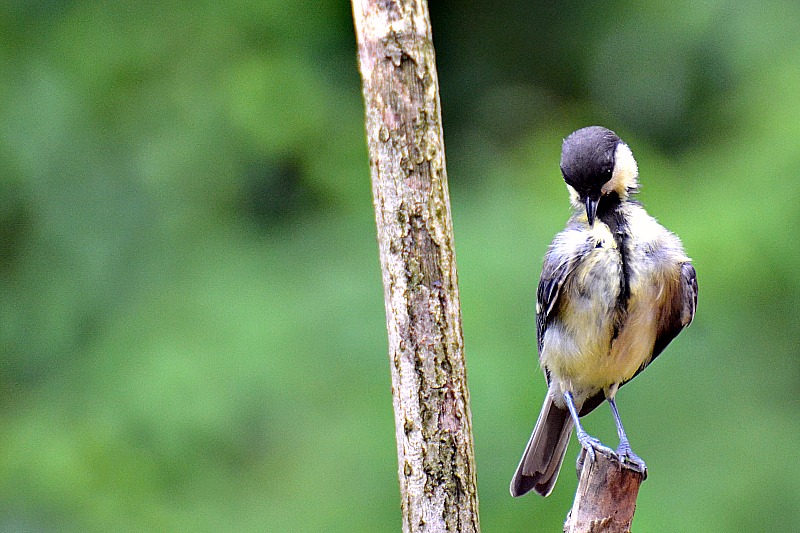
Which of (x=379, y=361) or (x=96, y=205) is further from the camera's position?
(x=96, y=205)

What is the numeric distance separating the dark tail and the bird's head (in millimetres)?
755

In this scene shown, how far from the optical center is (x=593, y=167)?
268 centimetres

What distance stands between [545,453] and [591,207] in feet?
2.84

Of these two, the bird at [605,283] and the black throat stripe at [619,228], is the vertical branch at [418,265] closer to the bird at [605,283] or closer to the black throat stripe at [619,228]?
the bird at [605,283]

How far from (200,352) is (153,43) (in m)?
1.40

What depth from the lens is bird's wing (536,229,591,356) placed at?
2795mm

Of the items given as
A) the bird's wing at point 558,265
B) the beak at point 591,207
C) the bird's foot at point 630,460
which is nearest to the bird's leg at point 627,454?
the bird's foot at point 630,460

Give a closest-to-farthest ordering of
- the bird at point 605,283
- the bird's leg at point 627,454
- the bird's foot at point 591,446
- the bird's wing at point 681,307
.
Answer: the bird's foot at point 591,446 → the bird's leg at point 627,454 → the bird at point 605,283 → the bird's wing at point 681,307

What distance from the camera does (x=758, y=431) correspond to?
4090mm

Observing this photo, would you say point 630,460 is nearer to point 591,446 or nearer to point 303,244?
point 591,446

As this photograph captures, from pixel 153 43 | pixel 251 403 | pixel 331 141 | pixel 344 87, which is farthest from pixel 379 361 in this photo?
pixel 153 43

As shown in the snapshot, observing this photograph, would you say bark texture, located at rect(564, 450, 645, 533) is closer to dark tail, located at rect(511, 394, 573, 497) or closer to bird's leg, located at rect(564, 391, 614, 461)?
bird's leg, located at rect(564, 391, 614, 461)

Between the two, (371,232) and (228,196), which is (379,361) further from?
(228,196)

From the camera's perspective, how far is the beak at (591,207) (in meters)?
2.69
